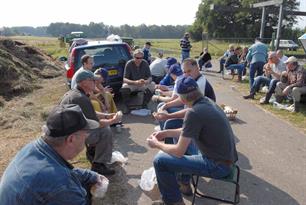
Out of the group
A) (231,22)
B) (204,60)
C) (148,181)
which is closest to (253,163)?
(148,181)

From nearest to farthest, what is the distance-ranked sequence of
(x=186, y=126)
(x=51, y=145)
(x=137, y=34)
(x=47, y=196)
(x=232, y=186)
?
(x=47, y=196) → (x=51, y=145) → (x=186, y=126) → (x=232, y=186) → (x=137, y=34)

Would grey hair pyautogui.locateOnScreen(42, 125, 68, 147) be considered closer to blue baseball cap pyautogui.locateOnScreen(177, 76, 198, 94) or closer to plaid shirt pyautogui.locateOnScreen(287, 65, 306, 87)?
blue baseball cap pyautogui.locateOnScreen(177, 76, 198, 94)

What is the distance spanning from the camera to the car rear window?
951 cm

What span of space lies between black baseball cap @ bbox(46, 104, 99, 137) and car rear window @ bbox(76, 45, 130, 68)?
7274 millimetres

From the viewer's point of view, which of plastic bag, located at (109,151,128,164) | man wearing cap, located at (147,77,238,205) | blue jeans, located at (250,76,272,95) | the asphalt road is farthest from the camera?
blue jeans, located at (250,76,272,95)

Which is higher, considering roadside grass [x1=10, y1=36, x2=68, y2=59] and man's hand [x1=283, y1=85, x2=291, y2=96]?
man's hand [x1=283, y1=85, x2=291, y2=96]

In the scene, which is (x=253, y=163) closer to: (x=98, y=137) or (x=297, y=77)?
(x=98, y=137)

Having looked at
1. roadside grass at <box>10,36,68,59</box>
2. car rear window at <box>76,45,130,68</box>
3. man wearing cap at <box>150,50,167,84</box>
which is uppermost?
car rear window at <box>76,45,130,68</box>

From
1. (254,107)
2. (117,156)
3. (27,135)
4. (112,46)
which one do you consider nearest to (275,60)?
(254,107)

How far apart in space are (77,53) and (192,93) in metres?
6.17

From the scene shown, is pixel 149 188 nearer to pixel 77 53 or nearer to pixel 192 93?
pixel 192 93

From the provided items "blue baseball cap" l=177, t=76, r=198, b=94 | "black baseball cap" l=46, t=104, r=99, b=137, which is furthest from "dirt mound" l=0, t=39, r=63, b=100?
"black baseball cap" l=46, t=104, r=99, b=137

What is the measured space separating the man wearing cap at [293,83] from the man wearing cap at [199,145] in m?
5.71

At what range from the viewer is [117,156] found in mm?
5777
